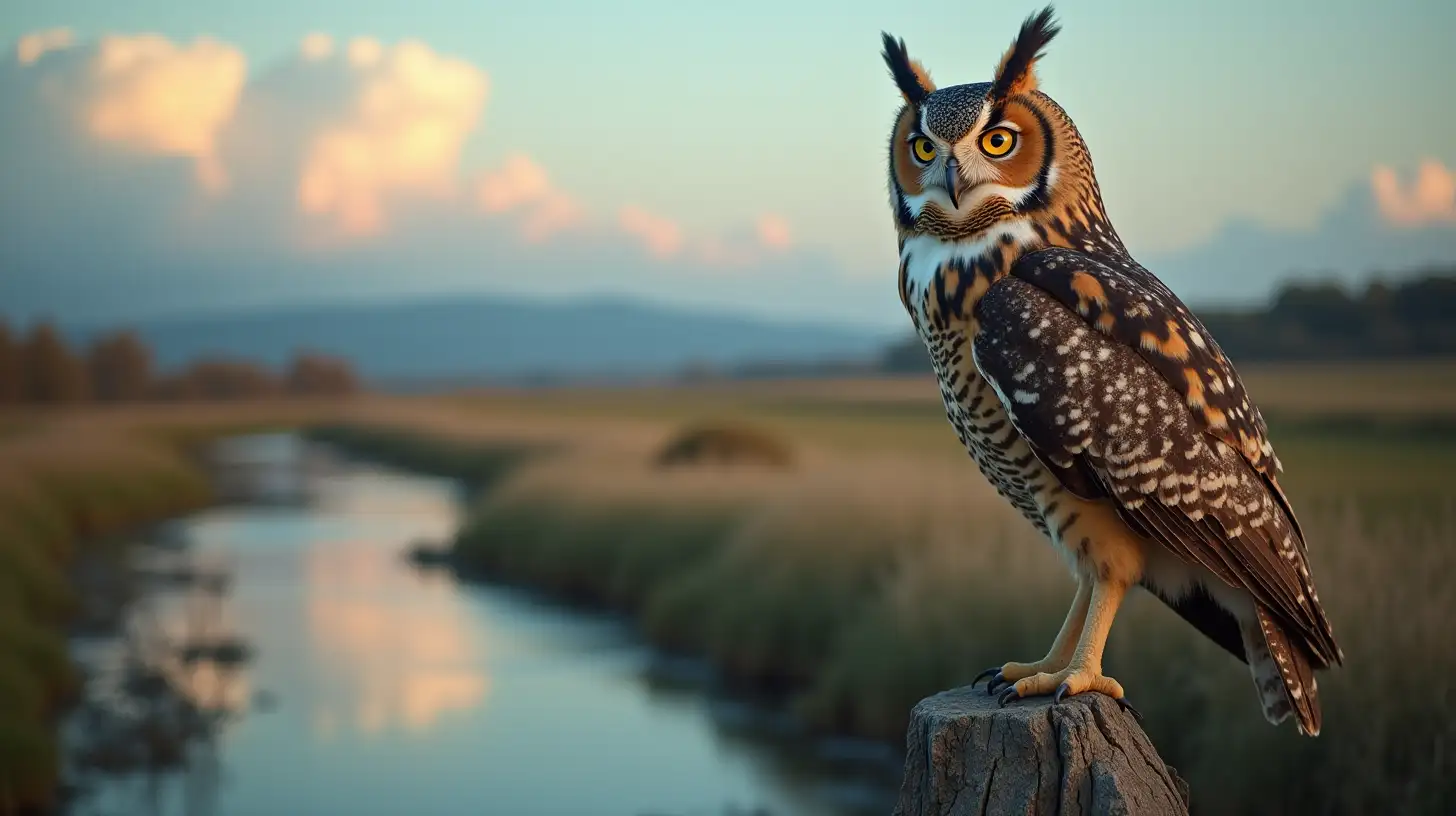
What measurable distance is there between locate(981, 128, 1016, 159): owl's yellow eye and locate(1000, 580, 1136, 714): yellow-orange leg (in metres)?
1.11

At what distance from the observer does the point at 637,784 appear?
11.0 metres

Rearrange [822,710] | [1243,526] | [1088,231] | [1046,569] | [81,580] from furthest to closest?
[81,580] < [822,710] < [1046,569] < [1088,231] < [1243,526]

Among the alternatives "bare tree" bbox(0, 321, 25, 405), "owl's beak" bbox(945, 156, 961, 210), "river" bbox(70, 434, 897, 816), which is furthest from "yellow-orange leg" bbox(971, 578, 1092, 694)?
"bare tree" bbox(0, 321, 25, 405)

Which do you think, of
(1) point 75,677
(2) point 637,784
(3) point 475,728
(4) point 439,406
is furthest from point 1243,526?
(4) point 439,406

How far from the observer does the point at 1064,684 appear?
10.00 feet

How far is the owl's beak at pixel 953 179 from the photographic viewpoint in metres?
3.10

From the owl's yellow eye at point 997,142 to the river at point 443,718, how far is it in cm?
707

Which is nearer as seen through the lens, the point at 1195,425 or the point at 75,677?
the point at 1195,425

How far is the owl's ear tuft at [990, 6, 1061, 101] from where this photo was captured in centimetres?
322

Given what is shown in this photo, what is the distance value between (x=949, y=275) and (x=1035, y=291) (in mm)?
224

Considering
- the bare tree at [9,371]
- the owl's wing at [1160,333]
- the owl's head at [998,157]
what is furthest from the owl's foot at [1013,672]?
the bare tree at [9,371]

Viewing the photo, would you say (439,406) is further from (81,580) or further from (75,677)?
(75,677)

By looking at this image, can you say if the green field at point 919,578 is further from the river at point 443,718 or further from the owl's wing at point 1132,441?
the owl's wing at point 1132,441

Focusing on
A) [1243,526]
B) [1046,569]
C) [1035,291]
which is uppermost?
[1035,291]
